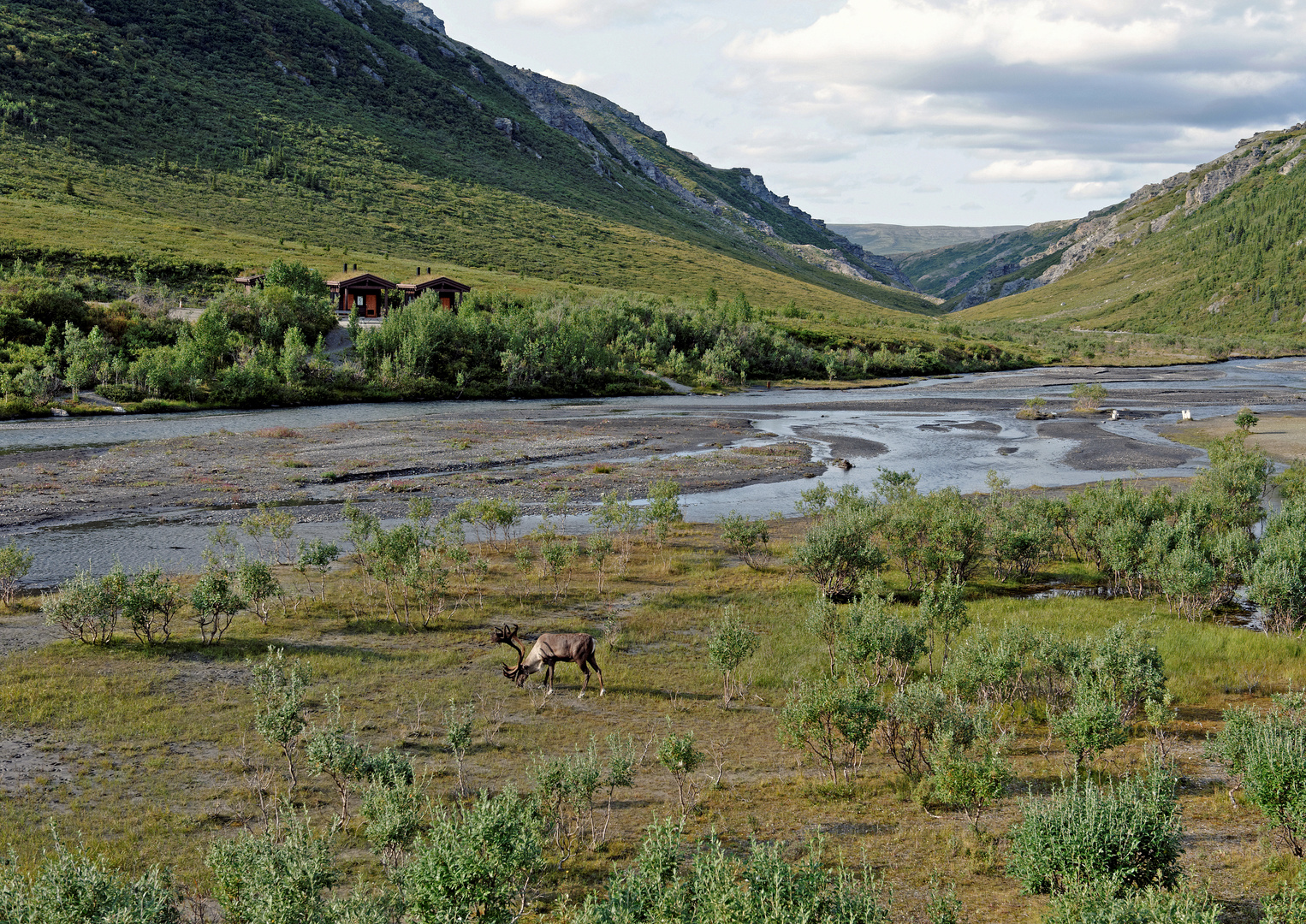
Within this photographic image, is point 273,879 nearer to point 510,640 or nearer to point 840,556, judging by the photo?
point 510,640

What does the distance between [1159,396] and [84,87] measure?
545 feet

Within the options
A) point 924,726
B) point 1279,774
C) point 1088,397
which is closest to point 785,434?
point 1088,397

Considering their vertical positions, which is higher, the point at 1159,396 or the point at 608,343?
the point at 608,343

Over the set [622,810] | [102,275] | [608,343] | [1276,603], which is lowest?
[622,810]

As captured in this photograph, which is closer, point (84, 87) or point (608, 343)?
point (608, 343)

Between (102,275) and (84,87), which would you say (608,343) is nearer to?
(102,275)

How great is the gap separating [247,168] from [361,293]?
66753 mm

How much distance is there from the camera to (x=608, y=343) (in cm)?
9725

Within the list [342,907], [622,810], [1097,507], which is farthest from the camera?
[1097,507]

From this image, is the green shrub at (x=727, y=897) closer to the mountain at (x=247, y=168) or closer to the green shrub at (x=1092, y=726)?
the green shrub at (x=1092, y=726)

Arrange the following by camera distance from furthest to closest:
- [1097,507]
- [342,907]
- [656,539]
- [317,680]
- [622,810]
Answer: [656,539], [1097,507], [317,680], [622,810], [342,907]

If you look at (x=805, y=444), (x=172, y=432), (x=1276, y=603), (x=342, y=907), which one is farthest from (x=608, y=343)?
(x=342, y=907)

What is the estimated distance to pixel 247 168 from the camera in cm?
13900

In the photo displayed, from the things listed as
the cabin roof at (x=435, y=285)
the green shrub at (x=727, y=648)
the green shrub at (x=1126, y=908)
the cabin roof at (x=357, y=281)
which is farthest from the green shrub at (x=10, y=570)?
the cabin roof at (x=435, y=285)
